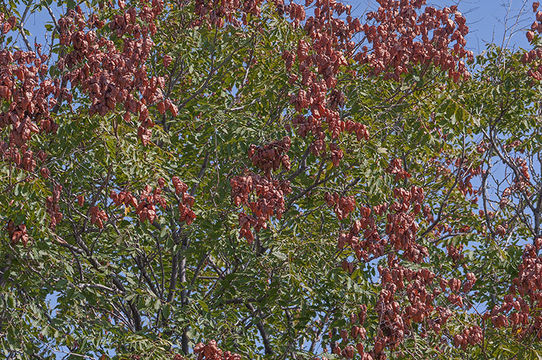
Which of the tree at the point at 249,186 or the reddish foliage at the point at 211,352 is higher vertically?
the tree at the point at 249,186

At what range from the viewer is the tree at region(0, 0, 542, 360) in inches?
346

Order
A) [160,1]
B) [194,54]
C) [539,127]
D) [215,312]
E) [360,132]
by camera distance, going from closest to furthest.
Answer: [360,132]
[215,312]
[160,1]
[194,54]
[539,127]

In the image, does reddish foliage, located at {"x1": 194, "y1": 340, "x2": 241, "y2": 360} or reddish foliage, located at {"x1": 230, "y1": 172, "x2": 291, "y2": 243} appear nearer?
reddish foliage, located at {"x1": 194, "y1": 340, "x2": 241, "y2": 360}

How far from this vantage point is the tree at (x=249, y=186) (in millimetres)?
8789

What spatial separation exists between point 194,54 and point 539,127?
6.17 m

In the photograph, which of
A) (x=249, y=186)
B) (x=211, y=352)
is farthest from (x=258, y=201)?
(x=211, y=352)

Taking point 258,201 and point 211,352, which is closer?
point 211,352

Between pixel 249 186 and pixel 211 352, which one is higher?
pixel 249 186

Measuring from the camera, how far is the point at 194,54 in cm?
1210

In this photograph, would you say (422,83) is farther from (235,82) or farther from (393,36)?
(235,82)

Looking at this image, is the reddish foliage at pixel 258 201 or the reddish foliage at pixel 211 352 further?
the reddish foliage at pixel 258 201

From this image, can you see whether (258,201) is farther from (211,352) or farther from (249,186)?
(211,352)

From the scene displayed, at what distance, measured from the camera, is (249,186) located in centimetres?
856

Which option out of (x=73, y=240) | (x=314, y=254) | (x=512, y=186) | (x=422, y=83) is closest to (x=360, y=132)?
(x=314, y=254)
